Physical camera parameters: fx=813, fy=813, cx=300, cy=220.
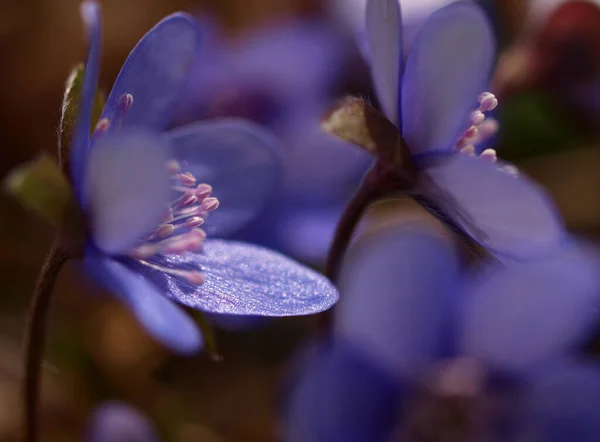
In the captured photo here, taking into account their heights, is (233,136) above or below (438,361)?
above

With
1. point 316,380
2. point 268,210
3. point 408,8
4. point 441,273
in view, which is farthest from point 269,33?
point 316,380

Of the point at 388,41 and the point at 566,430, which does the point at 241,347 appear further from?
the point at 388,41

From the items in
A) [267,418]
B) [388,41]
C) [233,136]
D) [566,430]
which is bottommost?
[267,418]

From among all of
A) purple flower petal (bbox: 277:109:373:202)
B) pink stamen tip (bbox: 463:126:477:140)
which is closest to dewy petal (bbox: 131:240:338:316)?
pink stamen tip (bbox: 463:126:477:140)

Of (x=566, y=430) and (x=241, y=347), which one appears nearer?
(x=566, y=430)

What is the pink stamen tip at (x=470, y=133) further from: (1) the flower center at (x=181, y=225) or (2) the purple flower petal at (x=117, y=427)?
(2) the purple flower petal at (x=117, y=427)

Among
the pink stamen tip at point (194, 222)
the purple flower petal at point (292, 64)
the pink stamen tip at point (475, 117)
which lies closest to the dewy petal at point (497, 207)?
the pink stamen tip at point (475, 117)
